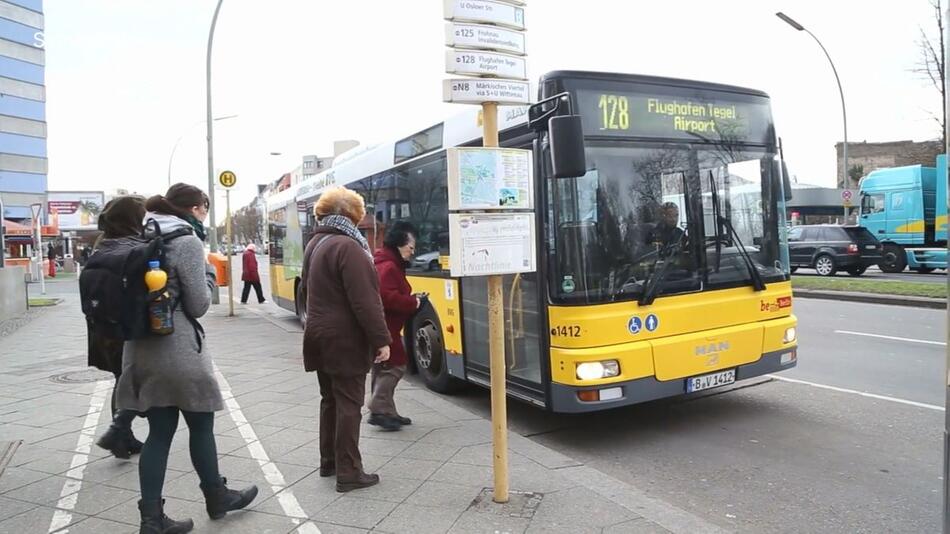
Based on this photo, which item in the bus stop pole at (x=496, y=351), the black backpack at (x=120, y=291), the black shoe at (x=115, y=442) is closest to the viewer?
the black backpack at (x=120, y=291)

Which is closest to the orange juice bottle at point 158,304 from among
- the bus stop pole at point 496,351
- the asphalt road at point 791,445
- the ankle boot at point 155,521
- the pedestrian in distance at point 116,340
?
the pedestrian in distance at point 116,340

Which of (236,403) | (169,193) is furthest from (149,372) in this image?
(236,403)

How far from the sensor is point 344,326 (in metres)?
4.06

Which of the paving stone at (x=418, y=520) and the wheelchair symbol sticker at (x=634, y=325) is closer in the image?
the paving stone at (x=418, y=520)

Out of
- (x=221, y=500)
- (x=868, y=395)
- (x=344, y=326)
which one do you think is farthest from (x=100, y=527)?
(x=868, y=395)

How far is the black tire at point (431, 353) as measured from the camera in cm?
708

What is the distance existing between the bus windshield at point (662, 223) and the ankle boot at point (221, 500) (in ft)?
8.41

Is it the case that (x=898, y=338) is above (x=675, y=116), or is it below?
below

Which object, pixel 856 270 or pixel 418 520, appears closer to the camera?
pixel 418 520

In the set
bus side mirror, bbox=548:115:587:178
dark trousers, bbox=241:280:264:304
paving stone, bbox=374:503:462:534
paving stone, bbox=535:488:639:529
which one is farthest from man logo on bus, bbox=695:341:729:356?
dark trousers, bbox=241:280:264:304

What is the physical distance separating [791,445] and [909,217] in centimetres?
2164

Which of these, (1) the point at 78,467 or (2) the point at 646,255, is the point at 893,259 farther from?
(1) the point at 78,467

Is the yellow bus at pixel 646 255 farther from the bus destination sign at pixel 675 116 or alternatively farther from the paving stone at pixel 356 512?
the paving stone at pixel 356 512

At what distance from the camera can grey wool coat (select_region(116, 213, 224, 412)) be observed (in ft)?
11.1
